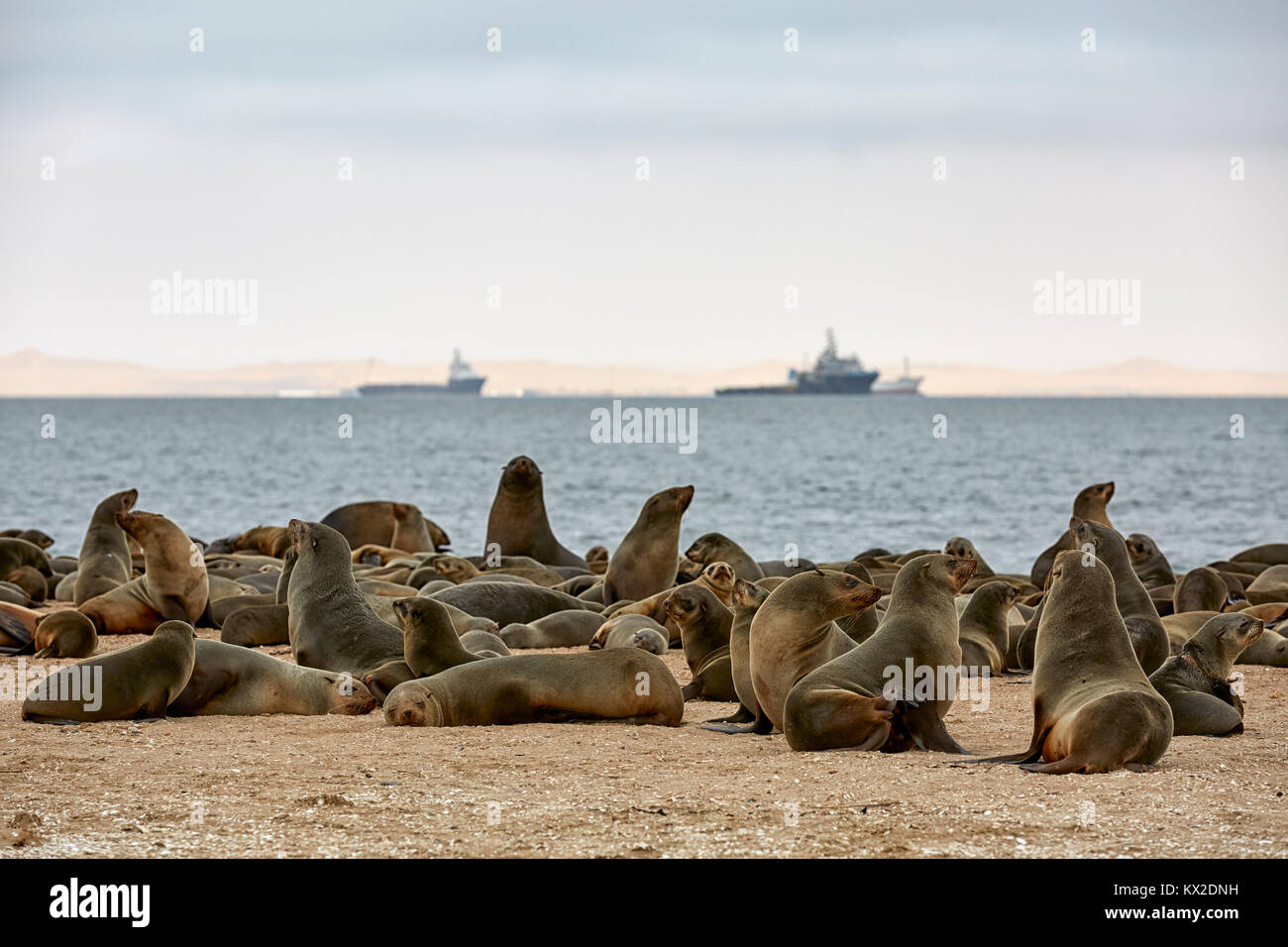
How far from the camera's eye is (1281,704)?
7.87 meters

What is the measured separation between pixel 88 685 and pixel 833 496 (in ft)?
109

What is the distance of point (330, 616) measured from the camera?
8.47m

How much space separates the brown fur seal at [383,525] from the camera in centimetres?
1661

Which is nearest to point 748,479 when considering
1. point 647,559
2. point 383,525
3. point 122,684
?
point 383,525

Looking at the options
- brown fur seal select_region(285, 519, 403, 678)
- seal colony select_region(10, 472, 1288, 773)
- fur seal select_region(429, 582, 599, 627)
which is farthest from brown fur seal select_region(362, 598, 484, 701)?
fur seal select_region(429, 582, 599, 627)

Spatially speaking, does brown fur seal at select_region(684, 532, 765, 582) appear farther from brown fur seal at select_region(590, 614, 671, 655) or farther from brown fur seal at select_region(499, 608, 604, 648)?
brown fur seal at select_region(590, 614, 671, 655)

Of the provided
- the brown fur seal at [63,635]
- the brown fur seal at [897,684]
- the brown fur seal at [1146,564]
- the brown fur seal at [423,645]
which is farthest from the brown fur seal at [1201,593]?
the brown fur seal at [63,635]

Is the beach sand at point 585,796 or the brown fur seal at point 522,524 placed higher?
the brown fur seal at point 522,524

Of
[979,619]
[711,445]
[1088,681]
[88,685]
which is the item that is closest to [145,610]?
[88,685]

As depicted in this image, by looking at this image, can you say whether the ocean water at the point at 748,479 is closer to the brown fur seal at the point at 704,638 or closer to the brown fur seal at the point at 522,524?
the brown fur seal at the point at 522,524

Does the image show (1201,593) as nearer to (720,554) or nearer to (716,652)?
(720,554)

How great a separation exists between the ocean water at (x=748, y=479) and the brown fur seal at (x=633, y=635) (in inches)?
462
